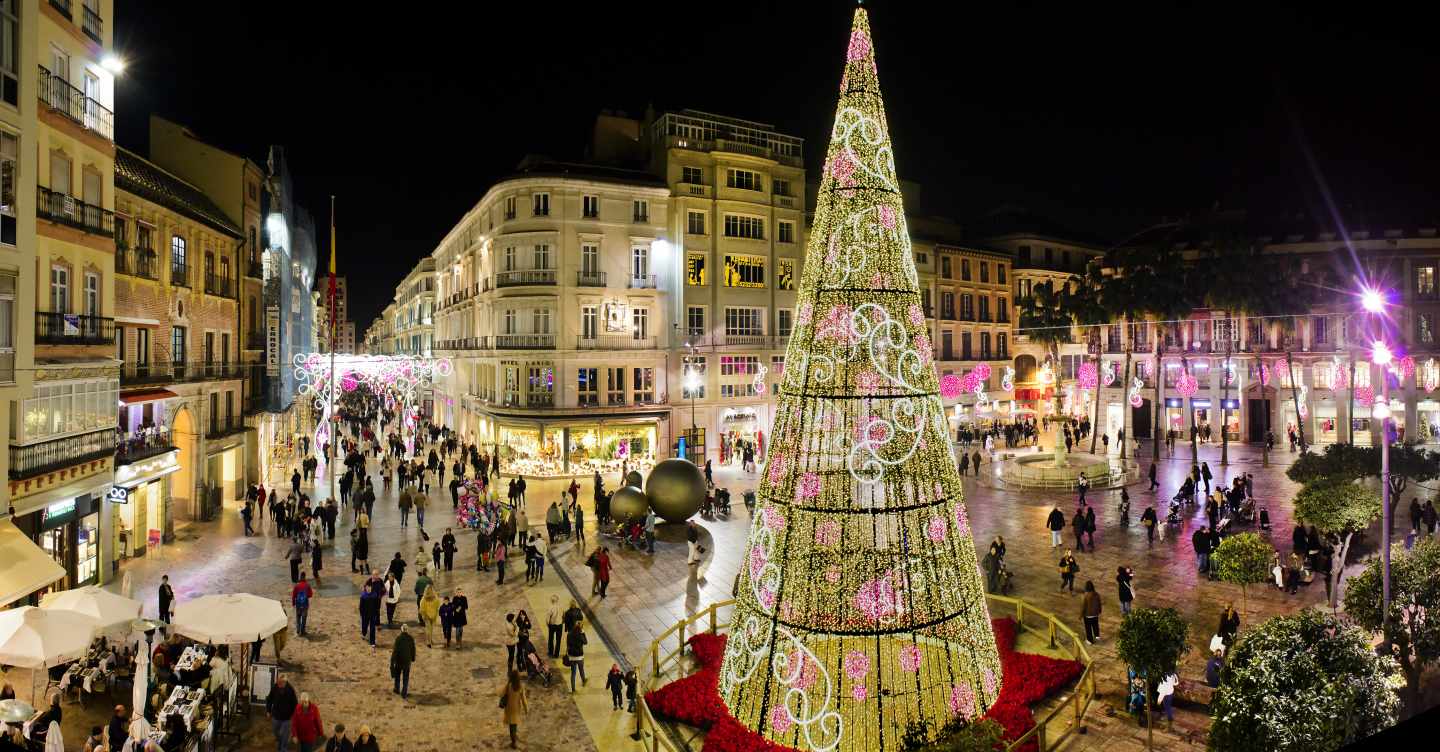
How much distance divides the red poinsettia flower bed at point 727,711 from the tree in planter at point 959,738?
2191 millimetres

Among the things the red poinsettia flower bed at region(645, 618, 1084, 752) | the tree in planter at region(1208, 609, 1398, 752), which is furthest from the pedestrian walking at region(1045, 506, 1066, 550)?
the tree in planter at region(1208, 609, 1398, 752)

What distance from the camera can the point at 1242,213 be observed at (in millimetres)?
59031

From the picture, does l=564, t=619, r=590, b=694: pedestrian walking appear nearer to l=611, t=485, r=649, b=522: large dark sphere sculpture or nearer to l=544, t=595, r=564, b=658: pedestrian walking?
l=544, t=595, r=564, b=658: pedestrian walking

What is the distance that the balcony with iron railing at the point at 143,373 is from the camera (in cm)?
2492

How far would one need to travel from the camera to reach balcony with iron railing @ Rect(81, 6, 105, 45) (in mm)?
19672

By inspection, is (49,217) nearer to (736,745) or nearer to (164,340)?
(164,340)

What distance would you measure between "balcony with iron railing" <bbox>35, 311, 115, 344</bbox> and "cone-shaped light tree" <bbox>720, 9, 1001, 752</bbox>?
1726 centimetres

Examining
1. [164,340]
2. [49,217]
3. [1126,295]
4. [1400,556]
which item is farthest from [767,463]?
[1126,295]

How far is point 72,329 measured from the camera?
61.9 feet

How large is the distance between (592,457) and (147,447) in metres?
20.5

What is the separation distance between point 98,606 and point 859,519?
1384cm

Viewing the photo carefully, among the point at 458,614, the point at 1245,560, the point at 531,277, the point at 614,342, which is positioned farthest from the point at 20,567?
the point at 614,342

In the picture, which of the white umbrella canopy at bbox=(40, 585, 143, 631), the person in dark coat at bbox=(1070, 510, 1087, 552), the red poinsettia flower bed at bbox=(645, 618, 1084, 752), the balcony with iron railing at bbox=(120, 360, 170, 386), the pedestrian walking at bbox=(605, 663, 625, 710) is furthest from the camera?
the balcony with iron railing at bbox=(120, 360, 170, 386)

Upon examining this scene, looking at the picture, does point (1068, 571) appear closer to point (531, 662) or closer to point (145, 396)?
point (531, 662)
